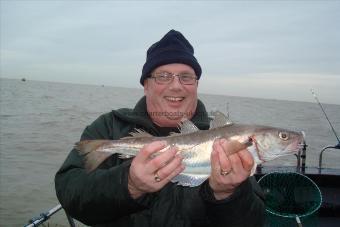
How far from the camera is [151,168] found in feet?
10.3

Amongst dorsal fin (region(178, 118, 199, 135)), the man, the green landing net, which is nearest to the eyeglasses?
the man

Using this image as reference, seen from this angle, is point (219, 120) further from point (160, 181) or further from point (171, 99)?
point (160, 181)

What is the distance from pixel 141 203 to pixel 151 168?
0.44 metres

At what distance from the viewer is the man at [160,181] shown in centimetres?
328

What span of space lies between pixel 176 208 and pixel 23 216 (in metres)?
8.81

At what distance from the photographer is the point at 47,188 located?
43.6 feet

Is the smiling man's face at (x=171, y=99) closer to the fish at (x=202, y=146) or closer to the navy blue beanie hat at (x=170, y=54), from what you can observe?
the navy blue beanie hat at (x=170, y=54)

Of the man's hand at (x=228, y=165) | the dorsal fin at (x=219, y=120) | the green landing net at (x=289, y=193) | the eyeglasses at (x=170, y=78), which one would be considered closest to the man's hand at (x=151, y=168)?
the man's hand at (x=228, y=165)

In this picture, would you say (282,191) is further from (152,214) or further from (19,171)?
(19,171)

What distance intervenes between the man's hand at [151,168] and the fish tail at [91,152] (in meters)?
0.58

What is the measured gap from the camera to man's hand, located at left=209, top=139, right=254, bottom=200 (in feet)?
10.9

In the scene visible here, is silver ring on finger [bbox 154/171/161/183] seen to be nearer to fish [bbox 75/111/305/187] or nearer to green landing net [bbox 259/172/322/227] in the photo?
fish [bbox 75/111/305/187]

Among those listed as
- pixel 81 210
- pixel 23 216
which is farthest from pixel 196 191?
pixel 23 216

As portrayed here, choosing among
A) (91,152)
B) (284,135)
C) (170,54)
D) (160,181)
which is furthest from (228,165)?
(170,54)
